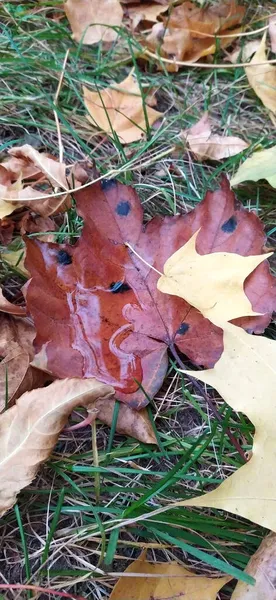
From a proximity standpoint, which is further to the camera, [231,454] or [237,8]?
[237,8]

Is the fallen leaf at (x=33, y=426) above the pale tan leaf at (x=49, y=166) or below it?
below

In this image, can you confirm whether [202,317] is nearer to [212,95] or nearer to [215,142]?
[215,142]

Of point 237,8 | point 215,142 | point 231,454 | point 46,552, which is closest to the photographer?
point 46,552

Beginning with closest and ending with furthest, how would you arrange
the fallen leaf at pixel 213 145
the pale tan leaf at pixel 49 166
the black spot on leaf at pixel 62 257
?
the black spot on leaf at pixel 62 257 → the pale tan leaf at pixel 49 166 → the fallen leaf at pixel 213 145

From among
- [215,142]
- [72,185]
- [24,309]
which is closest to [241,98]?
[215,142]

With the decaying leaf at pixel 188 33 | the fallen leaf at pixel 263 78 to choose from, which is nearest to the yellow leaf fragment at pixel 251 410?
the fallen leaf at pixel 263 78

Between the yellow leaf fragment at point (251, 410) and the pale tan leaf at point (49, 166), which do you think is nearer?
the yellow leaf fragment at point (251, 410)

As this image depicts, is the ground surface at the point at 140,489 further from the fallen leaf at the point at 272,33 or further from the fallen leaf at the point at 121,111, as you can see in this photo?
the fallen leaf at the point at 272,33

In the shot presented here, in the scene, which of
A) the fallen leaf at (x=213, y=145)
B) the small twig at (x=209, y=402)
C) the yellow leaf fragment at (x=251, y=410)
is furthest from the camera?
the fallen leaf at (x=213, y=145)

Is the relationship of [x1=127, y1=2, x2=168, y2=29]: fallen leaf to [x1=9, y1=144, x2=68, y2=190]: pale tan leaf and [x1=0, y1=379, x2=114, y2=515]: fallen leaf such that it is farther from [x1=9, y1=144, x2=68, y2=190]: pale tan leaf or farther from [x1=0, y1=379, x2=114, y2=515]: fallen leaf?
[x1=0, y1=379, x2=114, y2=515]: fallen leaf
